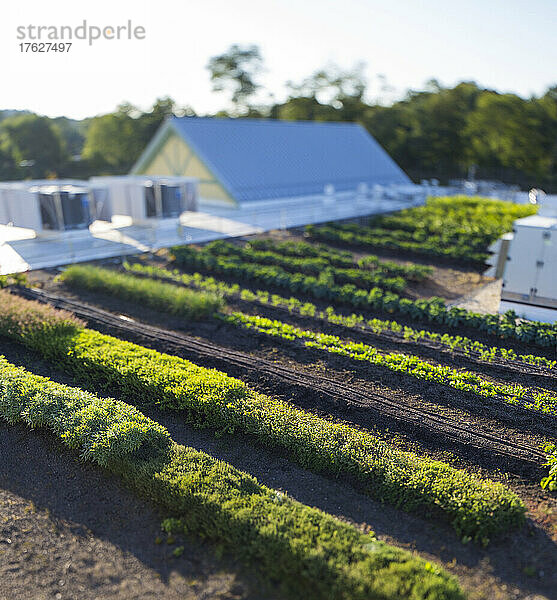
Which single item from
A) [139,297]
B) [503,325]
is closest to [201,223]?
[139,297]

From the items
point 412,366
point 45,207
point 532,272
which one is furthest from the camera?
point 45,207

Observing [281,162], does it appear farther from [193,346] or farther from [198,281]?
[193,346]

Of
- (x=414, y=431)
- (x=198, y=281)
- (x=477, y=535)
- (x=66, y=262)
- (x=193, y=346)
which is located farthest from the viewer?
(x=66, y=262)

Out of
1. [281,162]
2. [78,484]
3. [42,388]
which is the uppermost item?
[281,162]

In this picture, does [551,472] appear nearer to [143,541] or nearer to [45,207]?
[143,541]

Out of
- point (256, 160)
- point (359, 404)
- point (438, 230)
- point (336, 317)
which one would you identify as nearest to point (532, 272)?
point (336, 317)

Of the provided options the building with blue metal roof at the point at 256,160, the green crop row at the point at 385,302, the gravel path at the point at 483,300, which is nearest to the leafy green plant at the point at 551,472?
the green crop row at the point at 385,302
